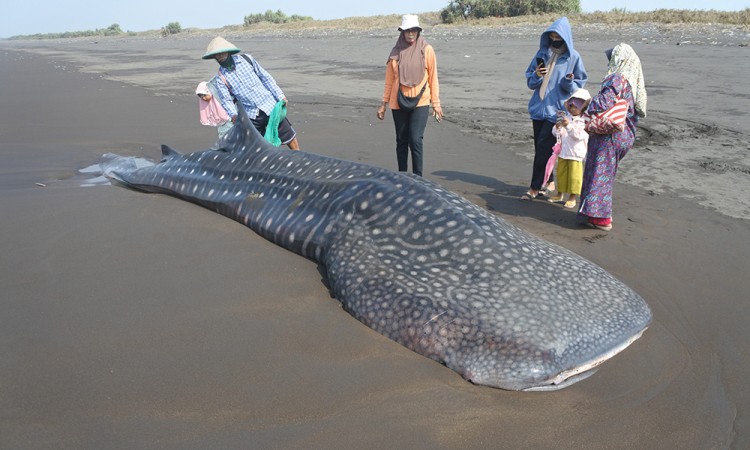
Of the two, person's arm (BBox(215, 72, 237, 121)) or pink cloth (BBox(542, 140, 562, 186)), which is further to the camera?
person's arm (BBox(215, 72, 237, 121))

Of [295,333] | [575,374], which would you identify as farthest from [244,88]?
[575,374]

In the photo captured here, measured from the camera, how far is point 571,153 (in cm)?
661

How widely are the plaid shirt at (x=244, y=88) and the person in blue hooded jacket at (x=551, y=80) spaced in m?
3.38

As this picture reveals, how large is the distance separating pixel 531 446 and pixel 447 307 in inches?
37.4

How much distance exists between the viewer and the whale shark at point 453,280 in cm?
331

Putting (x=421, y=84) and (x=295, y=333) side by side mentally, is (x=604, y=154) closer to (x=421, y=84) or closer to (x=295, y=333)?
(x=421, y=84)

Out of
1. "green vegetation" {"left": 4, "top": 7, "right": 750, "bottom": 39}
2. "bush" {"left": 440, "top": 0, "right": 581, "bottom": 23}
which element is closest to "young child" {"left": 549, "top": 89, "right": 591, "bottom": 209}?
"green vegetation" {"left": 4, "top": 7, "right": 750, "bottom": 39}

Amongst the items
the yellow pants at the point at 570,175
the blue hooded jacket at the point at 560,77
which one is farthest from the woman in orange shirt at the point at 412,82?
the yellow pants at the point at 570,175

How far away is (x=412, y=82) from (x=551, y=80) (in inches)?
66.7

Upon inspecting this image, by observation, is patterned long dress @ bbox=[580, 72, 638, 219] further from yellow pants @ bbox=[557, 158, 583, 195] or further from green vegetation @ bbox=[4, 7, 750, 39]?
green vegetation @ bbox=[4, 7, 750, 39]

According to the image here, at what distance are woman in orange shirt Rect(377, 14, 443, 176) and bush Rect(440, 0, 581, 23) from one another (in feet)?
119

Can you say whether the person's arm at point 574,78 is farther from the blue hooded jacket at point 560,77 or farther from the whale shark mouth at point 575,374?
the whale shark mouth at point 575,374

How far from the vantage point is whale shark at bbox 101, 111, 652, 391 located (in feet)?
10.9

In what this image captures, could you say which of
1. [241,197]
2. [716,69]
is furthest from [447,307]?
[716,69]
